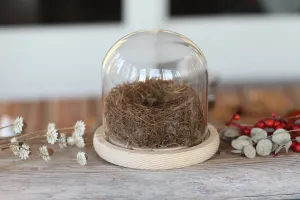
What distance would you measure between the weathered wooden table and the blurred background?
7.02ft

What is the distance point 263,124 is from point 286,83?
8.15 feet

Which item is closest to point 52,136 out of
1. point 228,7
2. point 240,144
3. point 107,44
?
point 240,144

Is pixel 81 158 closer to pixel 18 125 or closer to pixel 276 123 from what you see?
pixel 18 125

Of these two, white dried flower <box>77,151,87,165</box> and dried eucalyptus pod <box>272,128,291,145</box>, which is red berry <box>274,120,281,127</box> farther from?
white dried flower <box>77,151,87,165</box>

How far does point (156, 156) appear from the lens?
94 centimetres

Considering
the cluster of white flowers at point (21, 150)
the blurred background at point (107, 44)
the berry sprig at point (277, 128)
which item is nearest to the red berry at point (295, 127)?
the berry sprig at point (277, 128)

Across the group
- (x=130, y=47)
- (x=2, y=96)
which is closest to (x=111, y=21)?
(x=2, y=96)

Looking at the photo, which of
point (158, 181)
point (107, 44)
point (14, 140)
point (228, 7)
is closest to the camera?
point (158, 181)

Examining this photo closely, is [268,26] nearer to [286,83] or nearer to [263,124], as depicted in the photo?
[286,83]

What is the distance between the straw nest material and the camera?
963mm

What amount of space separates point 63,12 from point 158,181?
8.10 ft

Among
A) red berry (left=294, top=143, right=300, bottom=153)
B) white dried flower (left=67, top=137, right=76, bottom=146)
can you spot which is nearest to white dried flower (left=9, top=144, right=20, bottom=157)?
white dried flower (left=67, top=137, right=76, bottom=146)

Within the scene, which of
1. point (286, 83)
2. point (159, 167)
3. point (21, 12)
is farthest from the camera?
point (286, 83)

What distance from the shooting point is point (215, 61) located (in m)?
3.35
